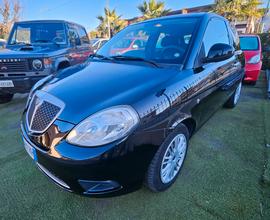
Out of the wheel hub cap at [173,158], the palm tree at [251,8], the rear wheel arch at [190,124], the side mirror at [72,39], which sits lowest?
the wheel hub cap at [173,158]

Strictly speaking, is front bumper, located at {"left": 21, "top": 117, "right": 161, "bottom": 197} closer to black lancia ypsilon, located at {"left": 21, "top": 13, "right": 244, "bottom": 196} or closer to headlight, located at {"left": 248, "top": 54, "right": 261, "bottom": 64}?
black lancia ypsilon, located at {"left": 21, "top": 13, "right": 244, "bottom": 196}

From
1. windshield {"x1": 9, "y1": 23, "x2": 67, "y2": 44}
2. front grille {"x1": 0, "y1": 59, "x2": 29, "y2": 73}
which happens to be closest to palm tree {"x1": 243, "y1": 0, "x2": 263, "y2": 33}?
windshield {"x1": 9, "y1": 23, "x2": 67, "y2": 44}

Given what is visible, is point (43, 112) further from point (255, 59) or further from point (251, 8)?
point (251, 8)

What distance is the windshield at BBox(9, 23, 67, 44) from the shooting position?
14.5 ft

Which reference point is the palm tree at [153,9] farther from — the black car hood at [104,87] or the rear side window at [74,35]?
the black car hood at [104,87]

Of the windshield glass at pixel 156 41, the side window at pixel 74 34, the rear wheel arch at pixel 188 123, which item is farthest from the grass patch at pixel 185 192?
the side window at pixel 74 34

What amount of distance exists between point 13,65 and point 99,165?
3.41m

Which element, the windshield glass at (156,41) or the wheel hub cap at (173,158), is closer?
the wheel hub cap at (173,158)

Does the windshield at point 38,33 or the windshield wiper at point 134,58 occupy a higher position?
the windshield at point 38,33

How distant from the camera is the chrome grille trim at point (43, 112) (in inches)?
55.0

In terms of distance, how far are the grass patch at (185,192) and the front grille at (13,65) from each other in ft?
5.16

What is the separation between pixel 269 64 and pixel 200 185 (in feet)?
25.1

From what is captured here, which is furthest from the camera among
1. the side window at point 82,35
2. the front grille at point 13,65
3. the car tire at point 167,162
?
the side window at point 82,35

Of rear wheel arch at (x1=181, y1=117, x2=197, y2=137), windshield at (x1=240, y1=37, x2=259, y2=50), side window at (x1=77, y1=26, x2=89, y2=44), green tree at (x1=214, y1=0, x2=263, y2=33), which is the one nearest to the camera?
rear wheel arch at (x1=181, y1=117, x2=197, y2=137)
